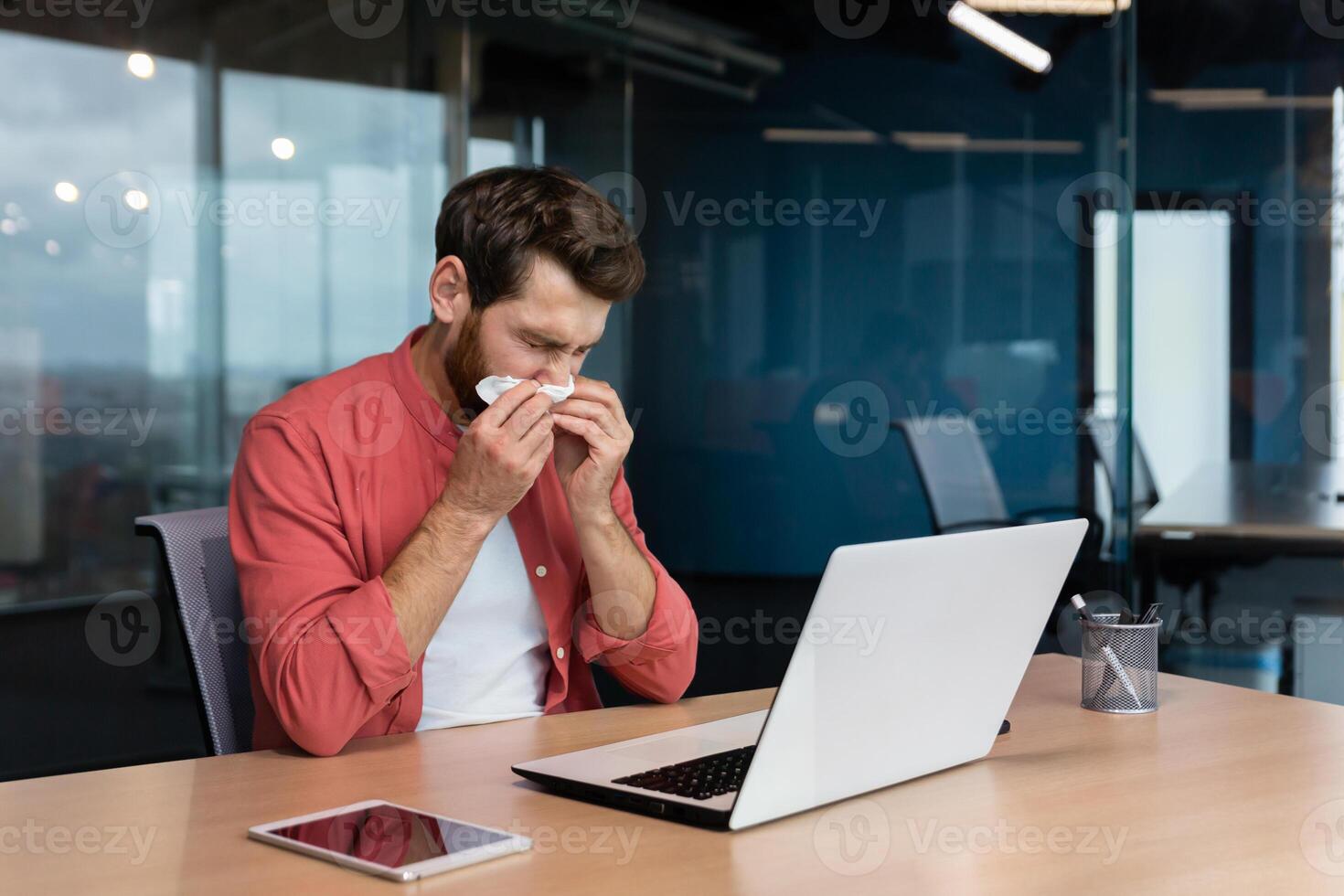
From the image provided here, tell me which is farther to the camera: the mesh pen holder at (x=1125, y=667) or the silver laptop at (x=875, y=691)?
the mesh pen holder at (x=1125, y=667)

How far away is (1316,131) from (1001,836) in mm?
2810

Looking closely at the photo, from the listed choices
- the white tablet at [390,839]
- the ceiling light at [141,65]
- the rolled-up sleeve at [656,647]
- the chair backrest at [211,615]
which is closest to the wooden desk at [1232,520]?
the rolled-up sleeve at [656,647]

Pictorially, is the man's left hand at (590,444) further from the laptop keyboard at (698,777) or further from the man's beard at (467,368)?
the laptop keyboard at (698,777)

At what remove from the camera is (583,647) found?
177cm

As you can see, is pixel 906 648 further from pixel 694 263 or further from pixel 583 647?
pixel 694 263

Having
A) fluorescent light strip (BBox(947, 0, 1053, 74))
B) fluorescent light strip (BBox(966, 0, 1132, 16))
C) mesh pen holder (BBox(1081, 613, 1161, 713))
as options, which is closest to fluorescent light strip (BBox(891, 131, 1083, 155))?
fluorescent light strip (BBox(947, 0, 1053, 74))

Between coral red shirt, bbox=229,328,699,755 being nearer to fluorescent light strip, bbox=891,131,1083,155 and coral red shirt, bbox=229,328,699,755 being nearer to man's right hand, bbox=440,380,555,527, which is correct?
man's right hand, bbox=440,380,555,527

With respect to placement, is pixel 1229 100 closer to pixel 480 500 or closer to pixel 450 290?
pixel 450 290

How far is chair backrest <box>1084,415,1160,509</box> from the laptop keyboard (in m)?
2.38

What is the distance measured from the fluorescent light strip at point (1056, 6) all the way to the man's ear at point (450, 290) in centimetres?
231

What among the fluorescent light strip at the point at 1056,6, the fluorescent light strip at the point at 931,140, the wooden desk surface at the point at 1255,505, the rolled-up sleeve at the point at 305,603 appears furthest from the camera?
the fluorescent light strip at the point at 931,140

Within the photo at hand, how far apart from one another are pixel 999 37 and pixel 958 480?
1.23 meters

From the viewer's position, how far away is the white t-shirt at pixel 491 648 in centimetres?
171

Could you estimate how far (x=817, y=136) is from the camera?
395 centimetres
